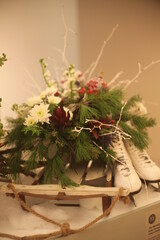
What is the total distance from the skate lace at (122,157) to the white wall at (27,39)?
0.49 m

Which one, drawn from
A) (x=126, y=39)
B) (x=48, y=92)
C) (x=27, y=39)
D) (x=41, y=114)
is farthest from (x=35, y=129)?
(x=126, y=39)

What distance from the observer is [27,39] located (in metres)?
1.13

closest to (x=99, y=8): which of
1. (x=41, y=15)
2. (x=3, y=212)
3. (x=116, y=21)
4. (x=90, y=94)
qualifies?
(x=116, y=21)

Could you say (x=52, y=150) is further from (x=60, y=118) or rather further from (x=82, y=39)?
(x=82, y=39)

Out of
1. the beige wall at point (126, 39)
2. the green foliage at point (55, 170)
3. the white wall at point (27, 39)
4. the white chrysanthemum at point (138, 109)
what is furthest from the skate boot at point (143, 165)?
the beige wall at point (126, 39)

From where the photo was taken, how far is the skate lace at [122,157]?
64cm

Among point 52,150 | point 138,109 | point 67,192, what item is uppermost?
point 138,109

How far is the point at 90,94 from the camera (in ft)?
2.40

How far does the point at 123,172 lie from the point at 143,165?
0.31 ft

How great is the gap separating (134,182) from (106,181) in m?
0.07

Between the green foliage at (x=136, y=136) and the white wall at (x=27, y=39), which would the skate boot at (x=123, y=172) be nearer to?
the green foliage at (x=136, y=136)

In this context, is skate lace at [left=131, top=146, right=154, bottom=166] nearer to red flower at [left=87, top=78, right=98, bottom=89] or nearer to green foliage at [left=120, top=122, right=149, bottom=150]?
green foliage at [left=120, top=122, right=149, bottom=150]

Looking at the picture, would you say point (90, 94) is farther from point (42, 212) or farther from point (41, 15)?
point (41, 15)

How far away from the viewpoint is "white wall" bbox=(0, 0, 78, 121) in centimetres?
108
